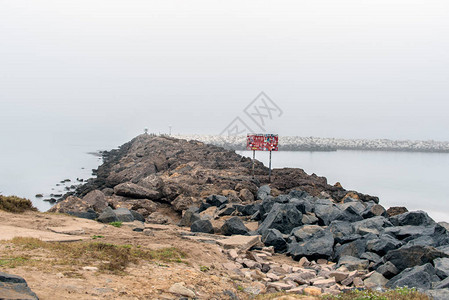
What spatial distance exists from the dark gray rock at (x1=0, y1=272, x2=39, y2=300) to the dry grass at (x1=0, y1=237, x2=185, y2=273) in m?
1.41

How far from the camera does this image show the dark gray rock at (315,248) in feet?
28.6

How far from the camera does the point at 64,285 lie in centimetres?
503

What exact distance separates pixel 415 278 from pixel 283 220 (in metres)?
4.47

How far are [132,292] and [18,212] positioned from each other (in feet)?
22.0

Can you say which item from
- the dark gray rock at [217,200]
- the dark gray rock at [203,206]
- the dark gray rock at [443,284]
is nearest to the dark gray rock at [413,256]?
the dark gray rock at [443,284]

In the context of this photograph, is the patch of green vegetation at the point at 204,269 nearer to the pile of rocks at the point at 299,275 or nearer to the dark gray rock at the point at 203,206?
the pile of rocks at the point at 299,275

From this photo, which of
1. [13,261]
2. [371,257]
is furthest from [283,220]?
[13,261]

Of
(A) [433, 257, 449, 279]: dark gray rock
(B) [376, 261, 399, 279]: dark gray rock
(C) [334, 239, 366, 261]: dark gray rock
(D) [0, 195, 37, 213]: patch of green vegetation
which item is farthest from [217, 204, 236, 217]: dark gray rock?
(A) [433, 257, 449, 279]: dark gray rock

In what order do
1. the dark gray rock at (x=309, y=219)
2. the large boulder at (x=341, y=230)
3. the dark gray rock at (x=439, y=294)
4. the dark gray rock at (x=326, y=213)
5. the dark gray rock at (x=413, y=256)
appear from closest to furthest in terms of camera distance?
the dark gray rock at (x=439, y=294)
the dark gray rock at (x=413, y=256)
the large boulder at (x=341, y=230)
the dark gray rock at (x=309, y=219)
the dark gray rock at (x=326, y=213)

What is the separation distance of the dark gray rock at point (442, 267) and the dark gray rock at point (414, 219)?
325 centimetres

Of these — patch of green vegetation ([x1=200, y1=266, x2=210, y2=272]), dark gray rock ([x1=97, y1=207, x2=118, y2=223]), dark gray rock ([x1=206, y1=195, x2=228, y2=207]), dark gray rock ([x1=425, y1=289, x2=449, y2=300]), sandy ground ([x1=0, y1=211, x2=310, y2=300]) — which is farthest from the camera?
dark gray rock ([x1=206, y1=195, x2=228, y2=207])

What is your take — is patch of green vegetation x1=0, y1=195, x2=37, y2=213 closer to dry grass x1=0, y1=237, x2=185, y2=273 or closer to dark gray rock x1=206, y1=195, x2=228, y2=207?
dry grass x1=0, y1=237, x2=185, y2=273

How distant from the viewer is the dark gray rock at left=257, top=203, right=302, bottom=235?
34.9 ft

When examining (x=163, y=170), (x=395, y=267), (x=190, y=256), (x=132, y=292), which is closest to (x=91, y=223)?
(x=190, y=256)
